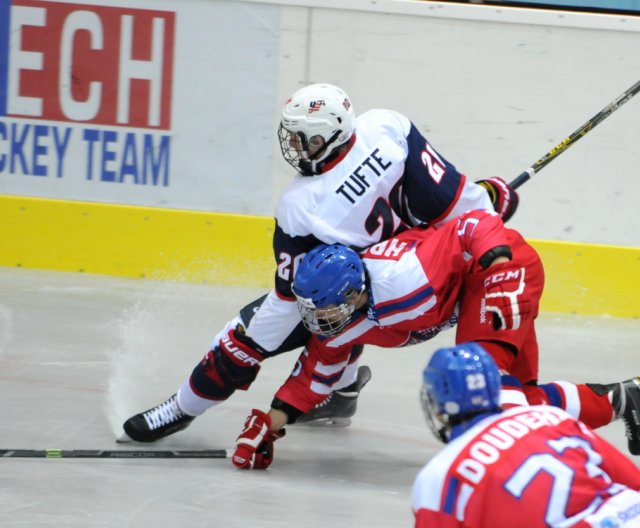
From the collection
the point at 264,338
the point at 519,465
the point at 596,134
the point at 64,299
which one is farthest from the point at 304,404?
the point at 596,134

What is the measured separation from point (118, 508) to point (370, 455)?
971 mm

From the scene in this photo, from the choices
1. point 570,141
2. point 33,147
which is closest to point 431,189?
point 570,141

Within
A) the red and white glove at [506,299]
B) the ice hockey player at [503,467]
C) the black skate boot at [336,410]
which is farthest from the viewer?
the black skate boot at [336,410]

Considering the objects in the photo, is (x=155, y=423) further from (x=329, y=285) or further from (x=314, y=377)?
(x=329, y=285)

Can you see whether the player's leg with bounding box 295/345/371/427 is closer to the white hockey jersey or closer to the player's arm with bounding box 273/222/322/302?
the white hockey jersey

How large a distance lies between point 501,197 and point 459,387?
2095 mm

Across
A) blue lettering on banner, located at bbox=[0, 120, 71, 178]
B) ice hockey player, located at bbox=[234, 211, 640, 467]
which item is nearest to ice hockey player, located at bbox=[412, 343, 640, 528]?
ice hockey player, located at bbox=[234, 211, 640, 467]

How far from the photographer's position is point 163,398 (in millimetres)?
4703

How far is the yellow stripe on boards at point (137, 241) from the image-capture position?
20.5 ft

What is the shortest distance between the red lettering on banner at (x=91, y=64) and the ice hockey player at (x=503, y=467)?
13.7ft

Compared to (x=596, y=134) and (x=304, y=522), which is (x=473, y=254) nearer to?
(x=304, y=522)

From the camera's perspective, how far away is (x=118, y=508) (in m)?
3.54

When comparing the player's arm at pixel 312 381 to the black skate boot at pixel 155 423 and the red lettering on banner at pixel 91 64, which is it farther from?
the red lettering on banner at pixel 91 64

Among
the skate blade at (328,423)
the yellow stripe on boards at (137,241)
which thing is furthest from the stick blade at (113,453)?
the yellow stripe on boards at (137,241)
